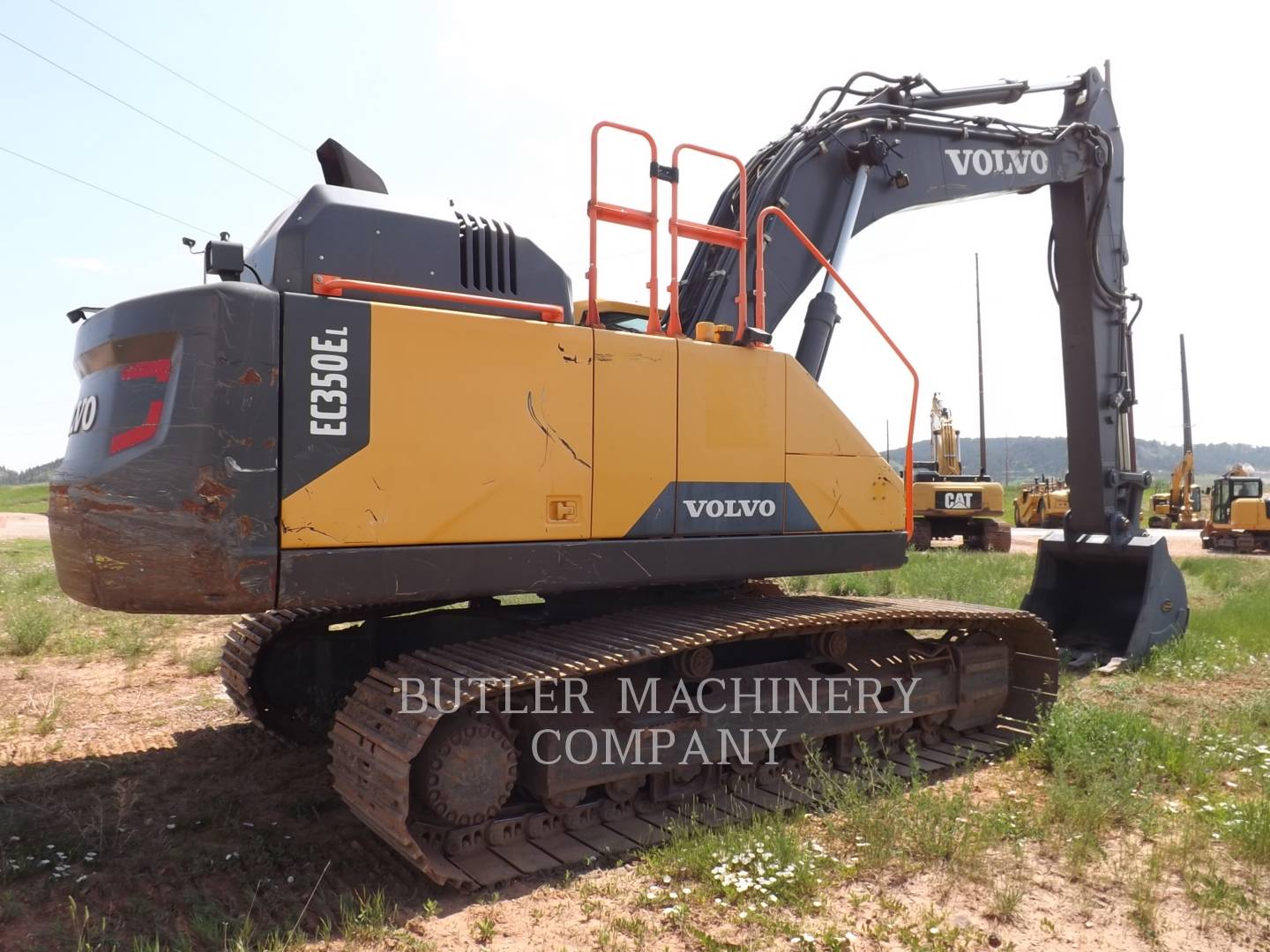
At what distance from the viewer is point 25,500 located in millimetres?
51250

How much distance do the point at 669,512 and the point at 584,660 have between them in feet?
2.74

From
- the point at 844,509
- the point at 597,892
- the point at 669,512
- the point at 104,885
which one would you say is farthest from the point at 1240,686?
the point at 104,885

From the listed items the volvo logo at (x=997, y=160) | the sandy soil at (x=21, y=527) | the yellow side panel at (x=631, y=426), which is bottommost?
the sandy soil at (x=21, y=527)

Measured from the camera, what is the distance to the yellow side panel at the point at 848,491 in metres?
4.84

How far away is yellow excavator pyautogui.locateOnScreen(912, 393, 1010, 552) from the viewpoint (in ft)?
63.1

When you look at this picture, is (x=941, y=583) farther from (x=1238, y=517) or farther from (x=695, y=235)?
(x=1238, y=517)

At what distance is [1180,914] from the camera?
11.5 feet

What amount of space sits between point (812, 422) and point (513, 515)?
183 cm

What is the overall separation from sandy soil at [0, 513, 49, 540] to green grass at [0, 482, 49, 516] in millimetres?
3524

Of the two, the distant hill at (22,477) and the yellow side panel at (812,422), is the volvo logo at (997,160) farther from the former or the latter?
the distant hill at (22,477)

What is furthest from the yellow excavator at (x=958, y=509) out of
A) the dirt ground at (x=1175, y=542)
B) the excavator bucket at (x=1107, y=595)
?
the excavator bucket at (x=1107, y=595)

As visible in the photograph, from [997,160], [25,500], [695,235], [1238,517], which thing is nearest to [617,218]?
[695,235]

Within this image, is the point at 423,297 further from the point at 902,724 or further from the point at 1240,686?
the point at 1240,686

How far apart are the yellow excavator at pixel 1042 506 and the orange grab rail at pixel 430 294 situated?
30.0 m
